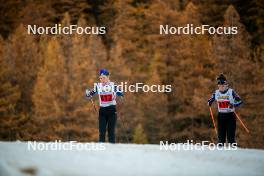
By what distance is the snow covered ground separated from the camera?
5730 mm

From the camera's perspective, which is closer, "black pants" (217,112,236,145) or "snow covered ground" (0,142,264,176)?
"snow covered ground" (0,142,264,176)

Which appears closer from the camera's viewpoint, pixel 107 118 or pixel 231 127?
pixel 107 118

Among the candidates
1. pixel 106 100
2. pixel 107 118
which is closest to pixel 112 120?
pixel 107 118

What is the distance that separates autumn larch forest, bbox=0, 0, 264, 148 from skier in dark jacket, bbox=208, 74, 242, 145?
16261 millimetres

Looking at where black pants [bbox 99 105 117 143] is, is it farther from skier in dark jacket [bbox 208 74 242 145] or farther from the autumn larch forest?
the autumn larch forest

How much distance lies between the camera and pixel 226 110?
1073 cm

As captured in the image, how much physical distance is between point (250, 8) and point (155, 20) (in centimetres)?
1483

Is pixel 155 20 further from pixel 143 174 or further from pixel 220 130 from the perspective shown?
pixel 143 174

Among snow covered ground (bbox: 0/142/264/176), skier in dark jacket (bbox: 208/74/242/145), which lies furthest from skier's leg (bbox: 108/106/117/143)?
skier in dark jacket (bbox: 208/74/242/145)

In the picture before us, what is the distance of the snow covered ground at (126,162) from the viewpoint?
5730mm

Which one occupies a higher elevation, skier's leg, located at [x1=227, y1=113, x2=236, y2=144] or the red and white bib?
the red and white bib

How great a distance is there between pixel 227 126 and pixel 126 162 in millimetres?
4697

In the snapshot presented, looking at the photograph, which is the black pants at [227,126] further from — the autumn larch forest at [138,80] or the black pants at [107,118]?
the autumn larch forest at [138,80]

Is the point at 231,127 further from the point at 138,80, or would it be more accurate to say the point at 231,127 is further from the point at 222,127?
the point at 138,80
